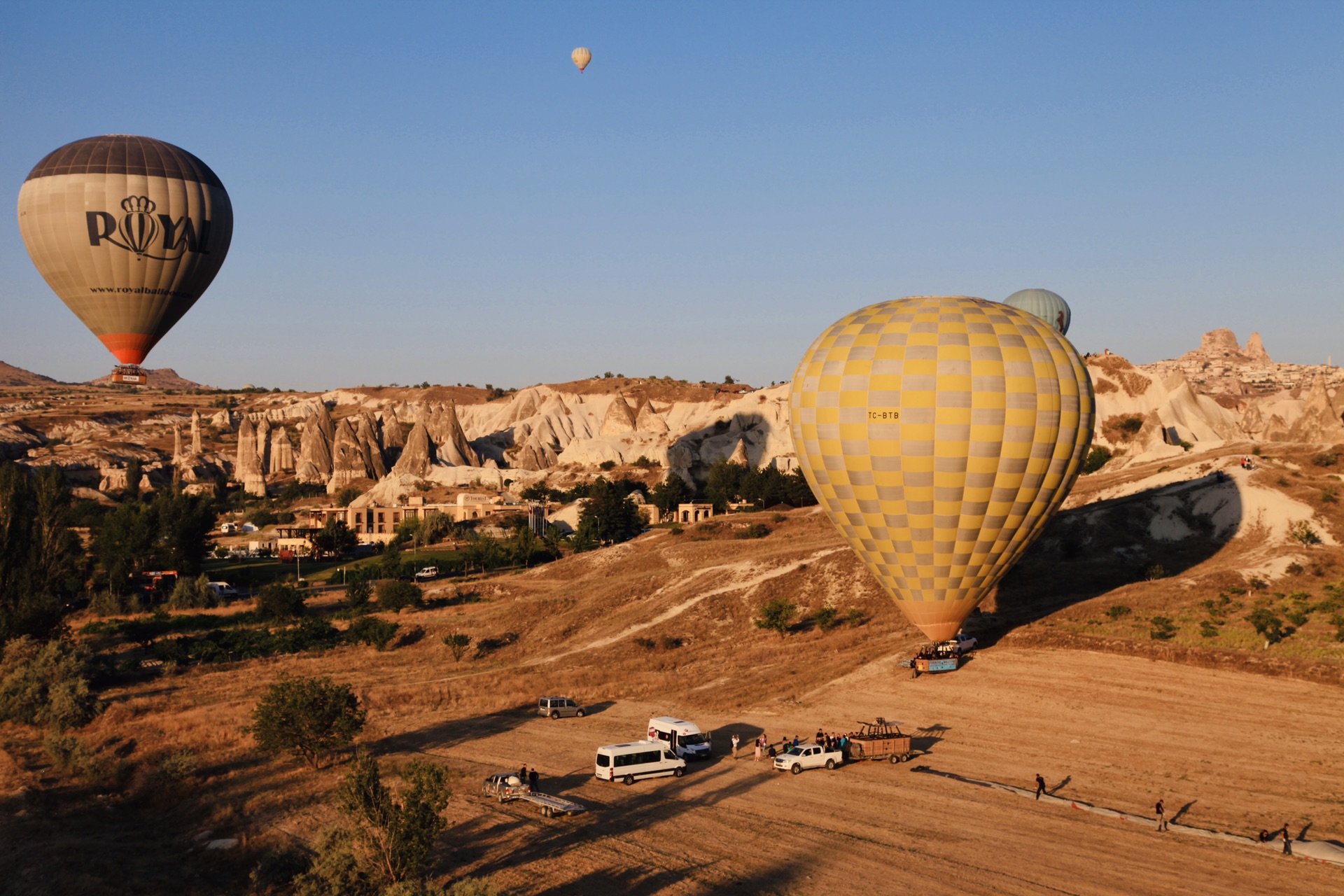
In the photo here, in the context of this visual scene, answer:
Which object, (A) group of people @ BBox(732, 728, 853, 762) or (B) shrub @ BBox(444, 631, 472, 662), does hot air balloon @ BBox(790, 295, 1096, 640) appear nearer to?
(A) group of people @ BBox(732, 728, 853, 762)

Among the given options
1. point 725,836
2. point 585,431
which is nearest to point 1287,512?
point 725,836

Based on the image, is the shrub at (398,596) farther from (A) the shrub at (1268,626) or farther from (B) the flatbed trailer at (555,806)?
(A) the shrub at (1268,626)

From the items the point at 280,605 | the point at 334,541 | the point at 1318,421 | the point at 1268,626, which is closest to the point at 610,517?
the point at 334,541

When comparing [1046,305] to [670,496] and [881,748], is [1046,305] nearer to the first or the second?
[670,496]

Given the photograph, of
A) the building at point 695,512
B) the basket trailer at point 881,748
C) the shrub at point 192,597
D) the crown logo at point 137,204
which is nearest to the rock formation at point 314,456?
the building at point 695,512

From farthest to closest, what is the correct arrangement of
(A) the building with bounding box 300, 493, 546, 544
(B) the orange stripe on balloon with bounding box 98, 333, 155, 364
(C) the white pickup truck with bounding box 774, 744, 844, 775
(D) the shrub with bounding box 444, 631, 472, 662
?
(A) the building with bounding box 300, 493, 546, 544 < (D) the shrub with bounding box 444, 631, 472, 662 < (B) the orange stripe on balloon with bounding box 98, 333, 155, 364 < (C) the white pickup truck with bounding box 774, 744, 844, 775

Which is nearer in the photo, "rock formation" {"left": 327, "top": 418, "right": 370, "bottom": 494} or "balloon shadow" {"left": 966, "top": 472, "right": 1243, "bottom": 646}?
"balloon shadow" {"left": 966, "top": 472, "right": 1243, "bottom": 646}

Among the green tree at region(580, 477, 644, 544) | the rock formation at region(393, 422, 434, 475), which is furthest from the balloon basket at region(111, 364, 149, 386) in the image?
the rock formation at region(393, 422, 434, 475)

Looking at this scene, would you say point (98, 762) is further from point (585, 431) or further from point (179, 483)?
point (585, 431)
